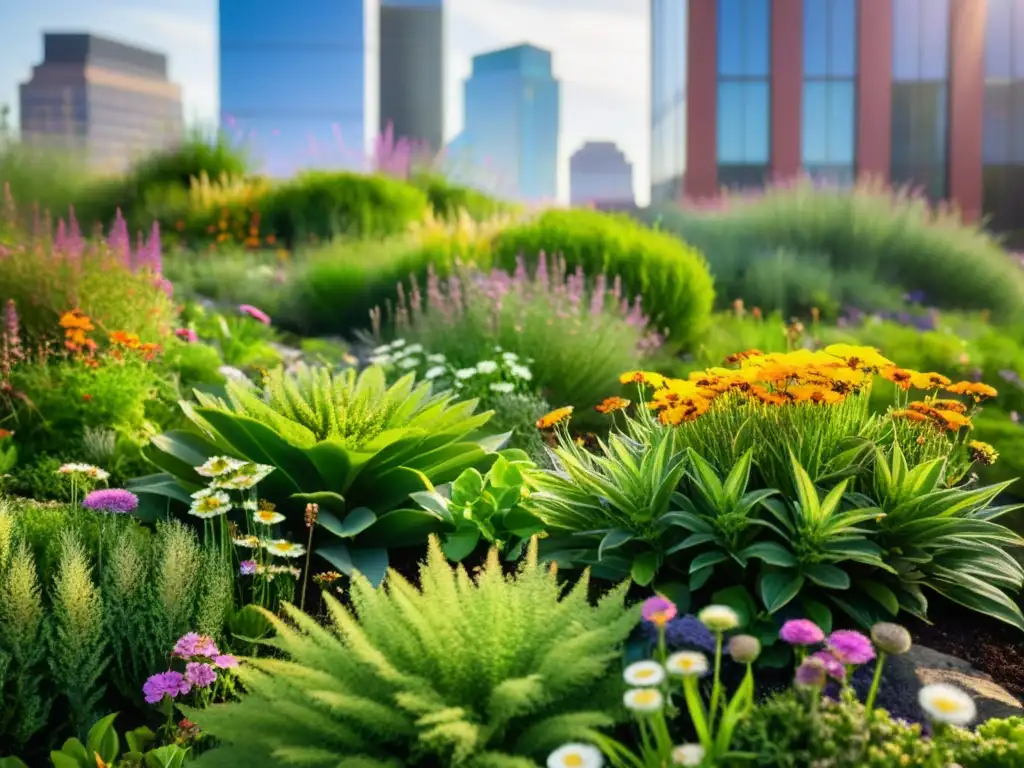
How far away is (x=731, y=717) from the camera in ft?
6.98

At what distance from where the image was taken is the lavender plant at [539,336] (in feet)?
20.7

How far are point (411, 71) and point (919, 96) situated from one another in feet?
204

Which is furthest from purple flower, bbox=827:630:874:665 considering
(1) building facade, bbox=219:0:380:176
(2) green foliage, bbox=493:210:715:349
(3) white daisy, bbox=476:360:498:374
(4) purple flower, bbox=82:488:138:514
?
Answer: (1) building facade, bbox=219:0:380:176

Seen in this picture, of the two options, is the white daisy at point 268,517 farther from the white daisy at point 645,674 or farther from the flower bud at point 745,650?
the flower bud at point 745,650

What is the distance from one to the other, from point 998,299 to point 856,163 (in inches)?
622

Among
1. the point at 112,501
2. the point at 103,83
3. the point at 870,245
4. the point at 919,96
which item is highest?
the point at 103,83

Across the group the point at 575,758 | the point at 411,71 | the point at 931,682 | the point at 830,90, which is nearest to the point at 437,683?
the point at 575,758

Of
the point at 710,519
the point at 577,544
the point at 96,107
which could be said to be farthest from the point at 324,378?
the point at 96,107

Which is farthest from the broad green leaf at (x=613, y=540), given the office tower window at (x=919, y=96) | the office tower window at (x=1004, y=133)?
the office tower window at (x=1004, y=133)

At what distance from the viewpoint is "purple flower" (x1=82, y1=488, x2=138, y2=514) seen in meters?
3.71

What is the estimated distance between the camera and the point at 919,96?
26.9 meters

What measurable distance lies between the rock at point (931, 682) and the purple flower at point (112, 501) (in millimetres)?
2475

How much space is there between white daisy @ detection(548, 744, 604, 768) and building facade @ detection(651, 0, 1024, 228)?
24577 mm

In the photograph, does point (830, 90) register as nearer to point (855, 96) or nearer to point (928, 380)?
point (855, 96)
